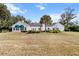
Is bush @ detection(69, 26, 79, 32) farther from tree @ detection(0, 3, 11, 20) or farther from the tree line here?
tree @ detection(0, 3, 11, 20)

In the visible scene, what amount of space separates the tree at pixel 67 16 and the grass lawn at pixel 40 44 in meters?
0.24

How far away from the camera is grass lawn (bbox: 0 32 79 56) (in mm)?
4211

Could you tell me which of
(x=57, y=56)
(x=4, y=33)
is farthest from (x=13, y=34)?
(x=57, y=56)

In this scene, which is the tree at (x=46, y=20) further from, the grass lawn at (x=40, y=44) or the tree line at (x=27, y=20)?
the grass lawn at (x=40, y=44)

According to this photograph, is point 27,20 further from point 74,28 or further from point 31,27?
point 74,28

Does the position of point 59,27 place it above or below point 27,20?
below

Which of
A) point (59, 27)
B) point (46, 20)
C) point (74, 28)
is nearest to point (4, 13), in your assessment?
point (46, 20)

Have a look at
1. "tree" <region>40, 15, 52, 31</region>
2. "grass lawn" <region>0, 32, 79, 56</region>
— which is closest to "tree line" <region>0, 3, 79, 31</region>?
"tree" <region>40, 15, 52, 31</region>

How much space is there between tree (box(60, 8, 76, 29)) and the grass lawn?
24 centimetres

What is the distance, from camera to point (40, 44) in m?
4.41

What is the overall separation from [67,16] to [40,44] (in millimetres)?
839

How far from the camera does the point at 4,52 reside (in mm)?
4207

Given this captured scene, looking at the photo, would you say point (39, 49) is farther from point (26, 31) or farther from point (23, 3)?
point (23, 3)

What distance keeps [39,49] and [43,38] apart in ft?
1.03
